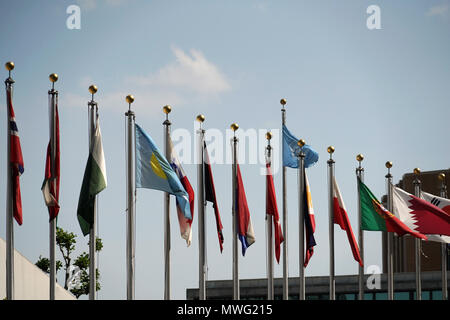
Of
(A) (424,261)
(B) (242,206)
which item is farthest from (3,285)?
(A) (424,261)

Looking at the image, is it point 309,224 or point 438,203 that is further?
point 438,203

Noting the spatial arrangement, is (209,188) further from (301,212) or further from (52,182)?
(52,182)

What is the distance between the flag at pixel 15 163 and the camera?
29.1 metres

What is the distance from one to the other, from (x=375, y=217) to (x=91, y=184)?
1334 centimetres

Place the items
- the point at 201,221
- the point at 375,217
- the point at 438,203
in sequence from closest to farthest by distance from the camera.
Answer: the point at 201,221
the point at 375,217
the point at 438,203

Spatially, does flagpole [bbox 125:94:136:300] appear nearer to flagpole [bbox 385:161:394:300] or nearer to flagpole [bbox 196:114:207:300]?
flagpole [bbox 196:114:207:300]

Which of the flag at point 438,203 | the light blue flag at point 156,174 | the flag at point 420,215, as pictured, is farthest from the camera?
the flag at point 438,203

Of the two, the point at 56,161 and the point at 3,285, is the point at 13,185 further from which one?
the point at 3,285

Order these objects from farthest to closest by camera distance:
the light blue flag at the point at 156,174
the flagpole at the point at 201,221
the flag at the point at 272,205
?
the flag at the point at 272,205
the flagpole at the point at 201,221
the light blue flag at the point at 156,174

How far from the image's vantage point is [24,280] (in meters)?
49.0

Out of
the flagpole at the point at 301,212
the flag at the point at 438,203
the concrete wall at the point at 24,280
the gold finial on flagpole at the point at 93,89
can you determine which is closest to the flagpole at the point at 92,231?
the gold finial on flagpole at the point at 93,89

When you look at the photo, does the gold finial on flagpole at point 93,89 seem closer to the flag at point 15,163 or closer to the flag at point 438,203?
the flag at point 15,163

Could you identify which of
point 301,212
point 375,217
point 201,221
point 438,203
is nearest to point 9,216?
point 201,221

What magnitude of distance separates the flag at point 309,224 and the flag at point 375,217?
238cm
